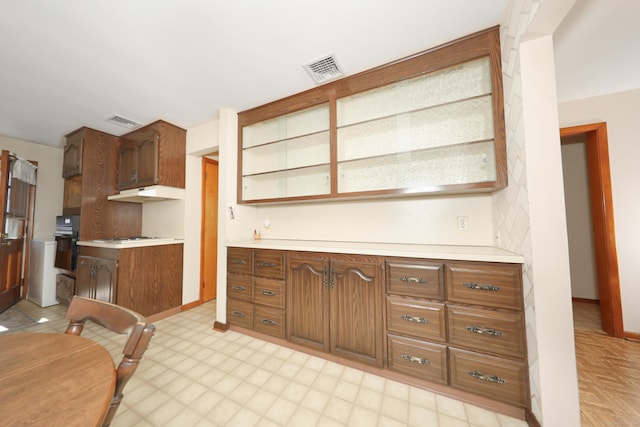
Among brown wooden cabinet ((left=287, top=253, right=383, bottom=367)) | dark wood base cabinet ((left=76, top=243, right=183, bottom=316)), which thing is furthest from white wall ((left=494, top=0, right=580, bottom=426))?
dark wood base cabinet ((left=76, top=243, right=183, bottom=316))

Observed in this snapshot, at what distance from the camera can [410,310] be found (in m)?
1.55

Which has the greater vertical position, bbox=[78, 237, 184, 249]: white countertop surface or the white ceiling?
the white ceiling

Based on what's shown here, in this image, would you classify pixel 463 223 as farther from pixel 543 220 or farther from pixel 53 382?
pixel 53 382

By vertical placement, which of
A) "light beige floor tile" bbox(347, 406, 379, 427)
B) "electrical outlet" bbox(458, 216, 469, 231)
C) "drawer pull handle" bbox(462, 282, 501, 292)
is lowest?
"light beige floor tile" bbox(347, 406, 379, 427)

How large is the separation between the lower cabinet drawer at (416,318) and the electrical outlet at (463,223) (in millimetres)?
752

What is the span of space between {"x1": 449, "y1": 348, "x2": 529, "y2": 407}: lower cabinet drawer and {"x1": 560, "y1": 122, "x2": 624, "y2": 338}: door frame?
1.95 meters

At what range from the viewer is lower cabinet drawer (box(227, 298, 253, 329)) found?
222cm

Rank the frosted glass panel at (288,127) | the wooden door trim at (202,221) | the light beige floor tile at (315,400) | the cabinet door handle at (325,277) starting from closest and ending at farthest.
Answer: the light beige floor tile at (315,400), the cabinet door handle at (325,277), the frosted glass panel at (288,127), the wooden door trim at (202,221)

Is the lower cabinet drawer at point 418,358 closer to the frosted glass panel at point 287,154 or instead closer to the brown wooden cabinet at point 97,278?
the frosted glass panel at point 287,154

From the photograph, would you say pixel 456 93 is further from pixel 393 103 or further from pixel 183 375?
pixel 183 375

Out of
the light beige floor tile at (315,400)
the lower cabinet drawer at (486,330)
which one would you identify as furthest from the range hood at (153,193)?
the lower cabinet drawer at (486,330)

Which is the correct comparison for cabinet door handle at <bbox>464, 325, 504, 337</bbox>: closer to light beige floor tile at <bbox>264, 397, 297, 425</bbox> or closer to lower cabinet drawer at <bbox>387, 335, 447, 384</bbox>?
lower cabinet drawer at <bbox>387, 335, 447, 384</bbox>

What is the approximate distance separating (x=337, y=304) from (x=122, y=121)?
3.48 metres

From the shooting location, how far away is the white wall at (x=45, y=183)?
3.40 meters
